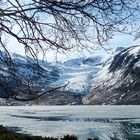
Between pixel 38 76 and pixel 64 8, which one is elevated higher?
pixel 64 8

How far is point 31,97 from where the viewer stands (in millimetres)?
7238

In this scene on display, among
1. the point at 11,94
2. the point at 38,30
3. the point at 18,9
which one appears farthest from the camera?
the point at 38,30

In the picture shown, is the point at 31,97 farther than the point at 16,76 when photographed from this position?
No

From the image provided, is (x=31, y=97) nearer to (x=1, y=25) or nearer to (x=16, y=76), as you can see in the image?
(x=16, y=76)

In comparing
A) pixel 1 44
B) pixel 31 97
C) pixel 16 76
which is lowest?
pixel 31 97

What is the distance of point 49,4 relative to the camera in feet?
24.0

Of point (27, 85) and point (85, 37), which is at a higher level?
point (85, 37)

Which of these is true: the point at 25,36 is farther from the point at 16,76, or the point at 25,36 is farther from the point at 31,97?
the point at 31,97

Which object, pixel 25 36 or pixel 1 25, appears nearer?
pixel 1 25

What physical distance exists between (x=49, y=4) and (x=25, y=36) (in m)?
1.33

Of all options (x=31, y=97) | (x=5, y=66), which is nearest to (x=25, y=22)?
(x=5, y=66)

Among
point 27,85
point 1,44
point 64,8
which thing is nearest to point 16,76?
point 27,85

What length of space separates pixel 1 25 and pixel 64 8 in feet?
4.48

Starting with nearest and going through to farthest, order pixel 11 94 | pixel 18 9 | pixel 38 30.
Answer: pixel 11 94 → pixel 18 9 → pixel 38 30
